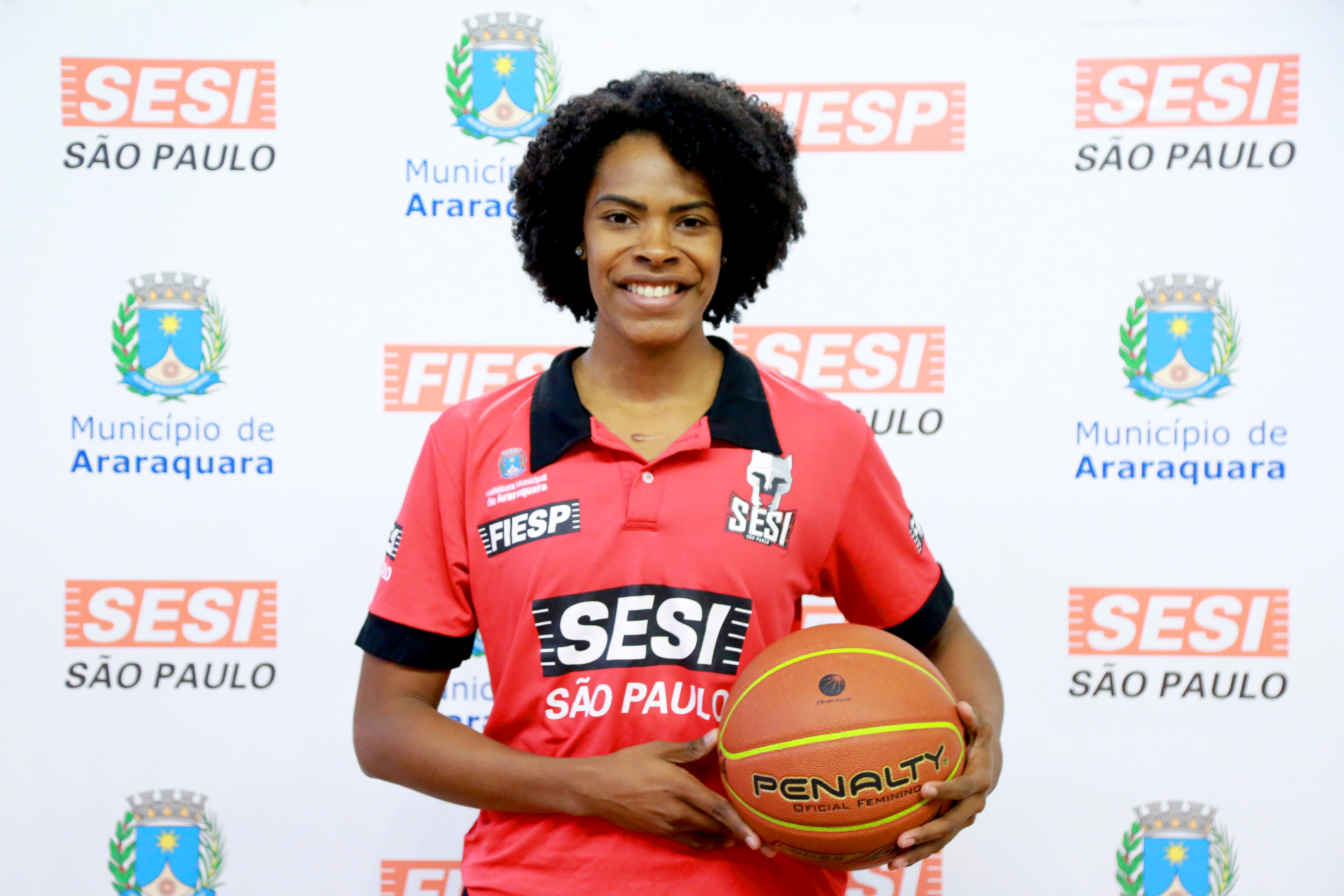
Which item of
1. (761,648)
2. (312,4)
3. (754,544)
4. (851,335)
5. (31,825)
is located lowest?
(31,825)

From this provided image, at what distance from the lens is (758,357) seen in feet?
6.65

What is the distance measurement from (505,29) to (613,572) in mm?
1393

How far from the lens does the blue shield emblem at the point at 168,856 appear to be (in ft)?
6.67

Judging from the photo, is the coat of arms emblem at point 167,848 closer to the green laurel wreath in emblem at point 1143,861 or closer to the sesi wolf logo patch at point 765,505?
the sesi wolf logo patch at point 765,505

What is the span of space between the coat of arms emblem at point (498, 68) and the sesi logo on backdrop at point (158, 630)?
1098 mm

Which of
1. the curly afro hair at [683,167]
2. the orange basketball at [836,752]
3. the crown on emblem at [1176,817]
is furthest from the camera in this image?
the crown on emblem at [1176,817]

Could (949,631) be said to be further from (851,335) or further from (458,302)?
(458,302)

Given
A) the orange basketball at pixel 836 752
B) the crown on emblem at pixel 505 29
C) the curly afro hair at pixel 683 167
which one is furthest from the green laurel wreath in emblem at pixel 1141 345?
the crown on emblem at pixel 505 29

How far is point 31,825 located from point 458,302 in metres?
1.40

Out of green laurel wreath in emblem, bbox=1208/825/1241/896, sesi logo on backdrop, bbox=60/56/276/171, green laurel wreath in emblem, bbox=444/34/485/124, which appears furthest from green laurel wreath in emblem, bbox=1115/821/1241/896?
sesi logo on backdrop, bbox=60/56/276/171

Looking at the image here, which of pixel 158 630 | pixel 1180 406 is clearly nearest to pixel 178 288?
pixel 158 630

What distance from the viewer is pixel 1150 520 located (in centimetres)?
199

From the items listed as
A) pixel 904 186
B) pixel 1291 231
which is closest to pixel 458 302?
pixel 904 186

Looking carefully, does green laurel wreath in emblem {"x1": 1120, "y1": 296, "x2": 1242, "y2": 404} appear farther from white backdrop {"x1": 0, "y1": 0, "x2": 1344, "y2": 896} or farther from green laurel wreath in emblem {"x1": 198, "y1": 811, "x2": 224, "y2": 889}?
green laurel wreath in emblem {"x1": 198, "y1": 811, "x2": 224, "y2": 889}
